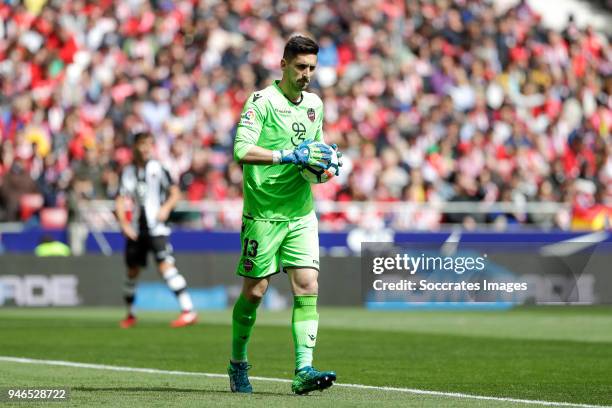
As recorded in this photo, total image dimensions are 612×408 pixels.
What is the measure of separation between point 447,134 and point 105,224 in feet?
24.7

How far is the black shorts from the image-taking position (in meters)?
18.3

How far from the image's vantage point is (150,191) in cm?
1834

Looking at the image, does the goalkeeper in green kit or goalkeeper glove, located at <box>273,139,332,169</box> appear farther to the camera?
the goalkeeper in green kit

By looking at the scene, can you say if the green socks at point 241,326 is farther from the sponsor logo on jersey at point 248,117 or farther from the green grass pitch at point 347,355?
the sponsor logo on jersey at point 248,117

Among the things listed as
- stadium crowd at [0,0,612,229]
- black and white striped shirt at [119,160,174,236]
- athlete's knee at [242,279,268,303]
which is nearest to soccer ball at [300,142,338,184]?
athlete's knee at [242,279,268,303]

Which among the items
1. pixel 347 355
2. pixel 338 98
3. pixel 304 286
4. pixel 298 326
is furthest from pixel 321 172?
pixel 338 98

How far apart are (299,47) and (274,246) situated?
142 centimetres

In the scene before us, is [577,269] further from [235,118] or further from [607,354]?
[607,354]

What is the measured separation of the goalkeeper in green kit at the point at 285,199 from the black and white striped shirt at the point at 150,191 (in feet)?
27.0

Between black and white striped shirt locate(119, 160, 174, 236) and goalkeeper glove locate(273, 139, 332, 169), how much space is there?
8.68 m

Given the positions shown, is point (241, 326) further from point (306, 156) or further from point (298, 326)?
point (306, 156)

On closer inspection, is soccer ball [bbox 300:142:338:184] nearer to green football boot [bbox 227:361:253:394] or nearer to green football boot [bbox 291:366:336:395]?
green football boot [bbox 291:366:336:395]

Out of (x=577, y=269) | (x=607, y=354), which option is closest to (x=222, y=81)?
(x=577, y=269)

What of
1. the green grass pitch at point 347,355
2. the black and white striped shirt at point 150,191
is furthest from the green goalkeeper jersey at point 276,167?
the black and white striped shirt at point 150,191
